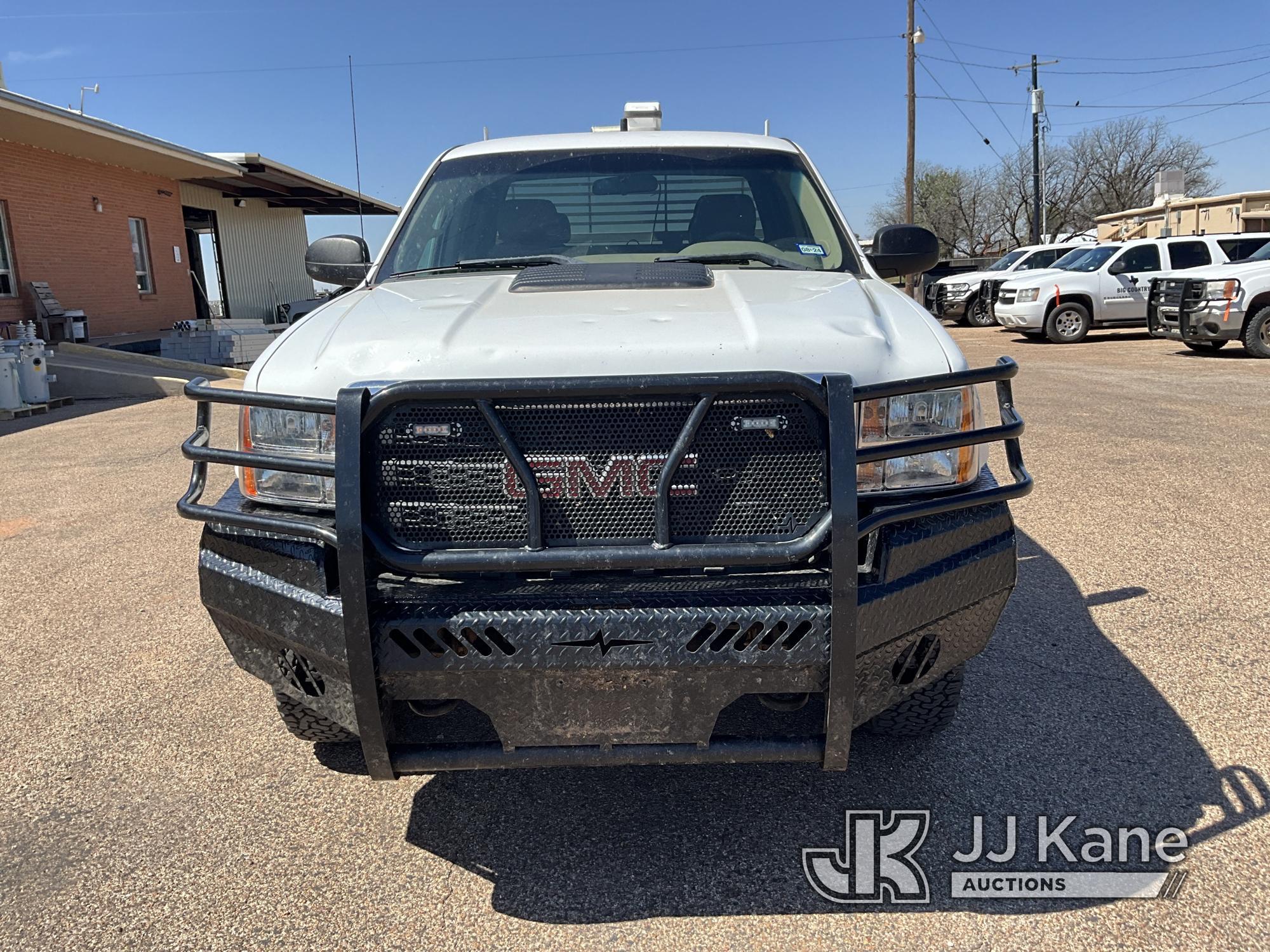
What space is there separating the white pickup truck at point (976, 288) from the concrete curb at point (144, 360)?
14654 millimetres

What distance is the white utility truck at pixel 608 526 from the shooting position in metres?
2.11

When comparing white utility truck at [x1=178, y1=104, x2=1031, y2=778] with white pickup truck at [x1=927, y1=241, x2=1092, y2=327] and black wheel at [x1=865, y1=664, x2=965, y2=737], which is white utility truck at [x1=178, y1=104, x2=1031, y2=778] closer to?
black wheel at [x1=865, y1=664, x2=965, y2=737]

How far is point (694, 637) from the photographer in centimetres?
209

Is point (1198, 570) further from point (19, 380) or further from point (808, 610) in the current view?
point (19, 380)

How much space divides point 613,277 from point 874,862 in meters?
1.82

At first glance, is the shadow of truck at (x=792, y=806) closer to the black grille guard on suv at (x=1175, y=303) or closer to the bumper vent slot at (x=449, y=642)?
the bumper vent slot at (x=449, y=642)

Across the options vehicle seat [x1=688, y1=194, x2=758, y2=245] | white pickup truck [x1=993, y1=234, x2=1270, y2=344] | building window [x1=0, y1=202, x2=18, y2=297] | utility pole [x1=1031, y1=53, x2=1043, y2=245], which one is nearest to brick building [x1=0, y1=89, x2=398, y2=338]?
building window [x1=0, y1=202, x2=18, y2=297]

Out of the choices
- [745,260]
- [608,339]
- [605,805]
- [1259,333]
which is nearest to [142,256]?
[1259,333]

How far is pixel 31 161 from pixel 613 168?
17.1 metres

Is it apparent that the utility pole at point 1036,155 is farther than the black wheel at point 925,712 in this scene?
Yes

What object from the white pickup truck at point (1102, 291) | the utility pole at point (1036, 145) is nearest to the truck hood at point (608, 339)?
the white pickup truck at point (1102, 291)

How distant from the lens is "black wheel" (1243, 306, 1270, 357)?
45.0 ft

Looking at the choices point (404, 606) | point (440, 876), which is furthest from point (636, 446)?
point (440, 876)

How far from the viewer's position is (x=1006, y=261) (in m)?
23.1
